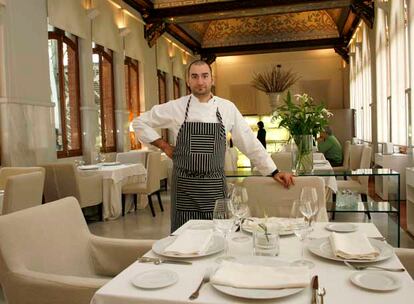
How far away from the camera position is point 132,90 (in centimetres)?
1029

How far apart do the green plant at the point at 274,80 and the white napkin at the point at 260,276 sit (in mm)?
13597

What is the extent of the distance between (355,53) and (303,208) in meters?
12.8

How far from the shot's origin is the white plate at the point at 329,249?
1517 millimetres

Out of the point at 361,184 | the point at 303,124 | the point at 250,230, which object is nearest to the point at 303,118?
the point at 303,124

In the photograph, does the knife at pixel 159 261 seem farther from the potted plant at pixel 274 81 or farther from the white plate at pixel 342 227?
the potted plant at pixel 274 81

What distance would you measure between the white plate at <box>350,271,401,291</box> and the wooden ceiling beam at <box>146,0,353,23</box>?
9390 millimetres

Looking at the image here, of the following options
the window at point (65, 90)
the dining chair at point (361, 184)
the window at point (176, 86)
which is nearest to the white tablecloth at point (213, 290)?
the dining chair at point (361, 184)

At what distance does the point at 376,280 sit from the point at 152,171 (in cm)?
547

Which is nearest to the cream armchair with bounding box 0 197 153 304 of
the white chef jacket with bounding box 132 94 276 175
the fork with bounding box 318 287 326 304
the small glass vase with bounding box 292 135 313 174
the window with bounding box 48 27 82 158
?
the white chef jacket with bounding box 132 94 276 175

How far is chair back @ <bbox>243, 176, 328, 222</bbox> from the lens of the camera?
2537 millimetres

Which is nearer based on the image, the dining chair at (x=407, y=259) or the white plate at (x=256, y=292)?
the white plate at (x=256, y=292)

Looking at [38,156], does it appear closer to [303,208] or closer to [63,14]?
[63,14]

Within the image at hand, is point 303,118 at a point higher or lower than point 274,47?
lower

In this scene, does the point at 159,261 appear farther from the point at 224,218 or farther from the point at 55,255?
the point at 55,255
